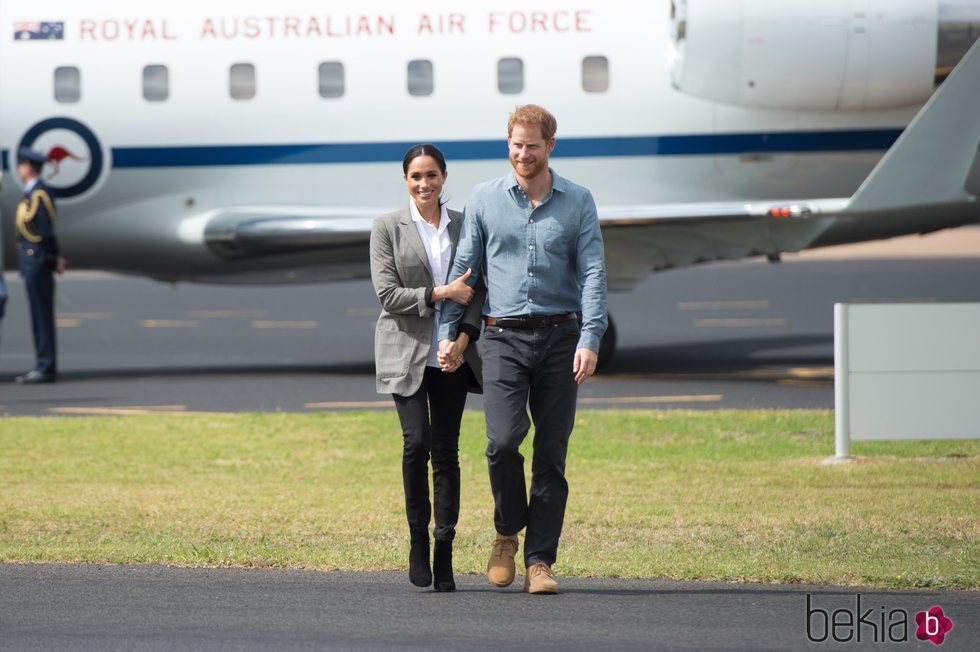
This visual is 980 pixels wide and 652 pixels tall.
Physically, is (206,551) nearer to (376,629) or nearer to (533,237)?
(376,629)

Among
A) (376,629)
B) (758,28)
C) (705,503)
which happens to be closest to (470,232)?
(376,629)

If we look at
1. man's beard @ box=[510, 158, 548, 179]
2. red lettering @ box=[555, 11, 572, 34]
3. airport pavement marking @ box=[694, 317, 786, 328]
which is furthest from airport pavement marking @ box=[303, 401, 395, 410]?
airport pavement marking @ box=[694, 317, 786, 328]

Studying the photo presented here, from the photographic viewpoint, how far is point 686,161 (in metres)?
15.2

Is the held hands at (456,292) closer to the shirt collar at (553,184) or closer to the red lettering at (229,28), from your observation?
the shirt collar at (553,184)

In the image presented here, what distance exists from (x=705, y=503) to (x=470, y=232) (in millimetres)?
2741

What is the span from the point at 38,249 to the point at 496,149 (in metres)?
4.34

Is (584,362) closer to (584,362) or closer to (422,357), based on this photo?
(584,362)

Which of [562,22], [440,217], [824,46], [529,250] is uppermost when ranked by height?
[562,22]

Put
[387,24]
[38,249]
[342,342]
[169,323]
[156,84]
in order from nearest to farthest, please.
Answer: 1. [38,249]
2. [387,24]
3. [156,84]
4. [342,342]
5. [169,323]

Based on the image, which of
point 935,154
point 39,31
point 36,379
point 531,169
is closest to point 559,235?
point 531,169

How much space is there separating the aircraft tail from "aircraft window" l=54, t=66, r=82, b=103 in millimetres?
7271

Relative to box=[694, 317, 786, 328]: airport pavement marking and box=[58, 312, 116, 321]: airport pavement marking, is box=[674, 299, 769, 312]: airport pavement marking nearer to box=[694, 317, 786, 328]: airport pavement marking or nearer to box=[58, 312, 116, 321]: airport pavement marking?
box=[694, 317, 786, 328]: airport pavement marking

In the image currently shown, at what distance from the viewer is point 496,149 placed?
15.4m

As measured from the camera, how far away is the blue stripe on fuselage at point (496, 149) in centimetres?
1509
